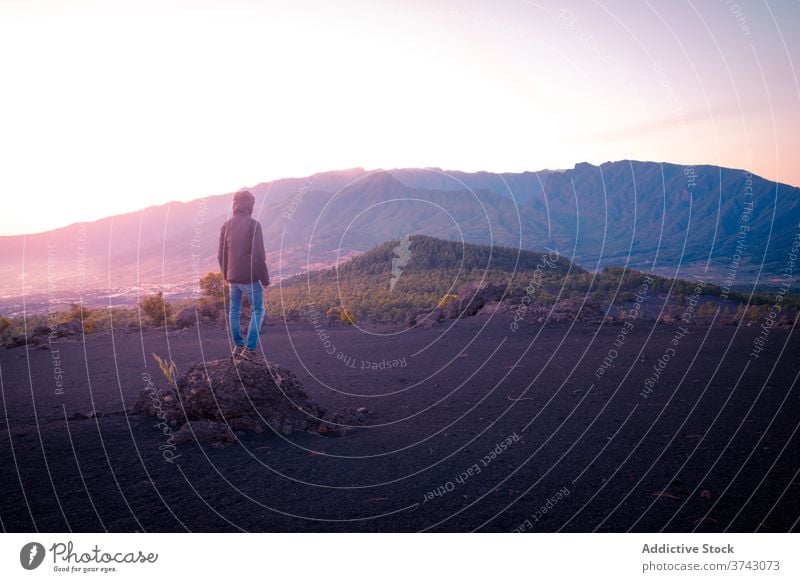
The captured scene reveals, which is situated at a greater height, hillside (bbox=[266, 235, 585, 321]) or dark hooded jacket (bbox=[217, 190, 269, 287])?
dark hooded jacket (bbox=[217, 190, 269, 287])

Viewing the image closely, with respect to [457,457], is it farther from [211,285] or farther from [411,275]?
[411,275]

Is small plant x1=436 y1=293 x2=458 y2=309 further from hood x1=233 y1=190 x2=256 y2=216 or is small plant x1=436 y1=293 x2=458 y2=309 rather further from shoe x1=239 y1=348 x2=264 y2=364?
shoe x1=239 y1=348 x2=264 y2=364

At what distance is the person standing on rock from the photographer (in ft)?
27.2

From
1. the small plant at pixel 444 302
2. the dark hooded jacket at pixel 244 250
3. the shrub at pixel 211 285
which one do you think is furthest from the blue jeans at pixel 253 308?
the shrub at pixel 211 285

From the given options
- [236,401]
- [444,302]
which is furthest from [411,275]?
[236,401]

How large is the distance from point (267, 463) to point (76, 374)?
22.8ft

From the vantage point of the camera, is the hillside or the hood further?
the hillside

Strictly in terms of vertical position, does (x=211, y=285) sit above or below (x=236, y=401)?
above

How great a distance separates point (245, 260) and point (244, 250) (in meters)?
0.15

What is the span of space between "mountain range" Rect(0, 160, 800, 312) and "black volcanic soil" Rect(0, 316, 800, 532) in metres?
44.2

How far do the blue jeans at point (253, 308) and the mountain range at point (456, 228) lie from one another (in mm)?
42965

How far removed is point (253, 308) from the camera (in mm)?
8484

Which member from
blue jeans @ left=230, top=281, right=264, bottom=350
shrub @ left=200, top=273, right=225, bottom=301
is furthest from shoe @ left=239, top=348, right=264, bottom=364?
shrub @ left=200, top=273, right=225, bottom=301

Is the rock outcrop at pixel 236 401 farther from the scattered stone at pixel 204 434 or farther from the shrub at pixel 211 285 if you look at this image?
the shrub at pixel 211 285
